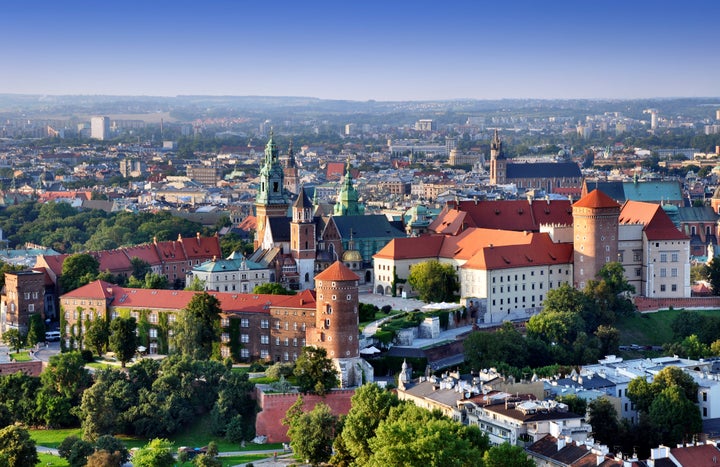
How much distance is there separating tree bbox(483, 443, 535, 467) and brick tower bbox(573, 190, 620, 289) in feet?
115

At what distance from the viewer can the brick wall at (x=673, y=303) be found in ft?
296

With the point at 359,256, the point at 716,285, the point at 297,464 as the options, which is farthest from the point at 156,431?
the point at 716,285

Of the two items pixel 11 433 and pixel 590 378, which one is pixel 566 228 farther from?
pixel 11 433

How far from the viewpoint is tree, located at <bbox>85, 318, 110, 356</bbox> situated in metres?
79.1

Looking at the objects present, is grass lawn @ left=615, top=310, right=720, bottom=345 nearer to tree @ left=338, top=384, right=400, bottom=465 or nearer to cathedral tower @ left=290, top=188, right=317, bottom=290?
cathedral tower @ left=290, top=188, right=317, bottom=290

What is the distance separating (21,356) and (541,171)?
121535mm

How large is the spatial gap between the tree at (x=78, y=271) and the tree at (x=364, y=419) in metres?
28.2

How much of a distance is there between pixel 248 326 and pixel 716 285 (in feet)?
110

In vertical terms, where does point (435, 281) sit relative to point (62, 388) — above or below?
above

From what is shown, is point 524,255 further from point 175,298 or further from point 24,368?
point 24,368

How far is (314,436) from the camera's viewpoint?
6450 cm

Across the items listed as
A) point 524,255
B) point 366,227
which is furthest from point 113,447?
point 366,227

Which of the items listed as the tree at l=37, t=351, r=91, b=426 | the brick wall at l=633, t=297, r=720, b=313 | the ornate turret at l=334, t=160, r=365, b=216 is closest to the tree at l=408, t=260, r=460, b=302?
the brick wall at l=633, t=297, r=720, b=313

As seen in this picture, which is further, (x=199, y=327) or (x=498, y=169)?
(x=498, y=169)
